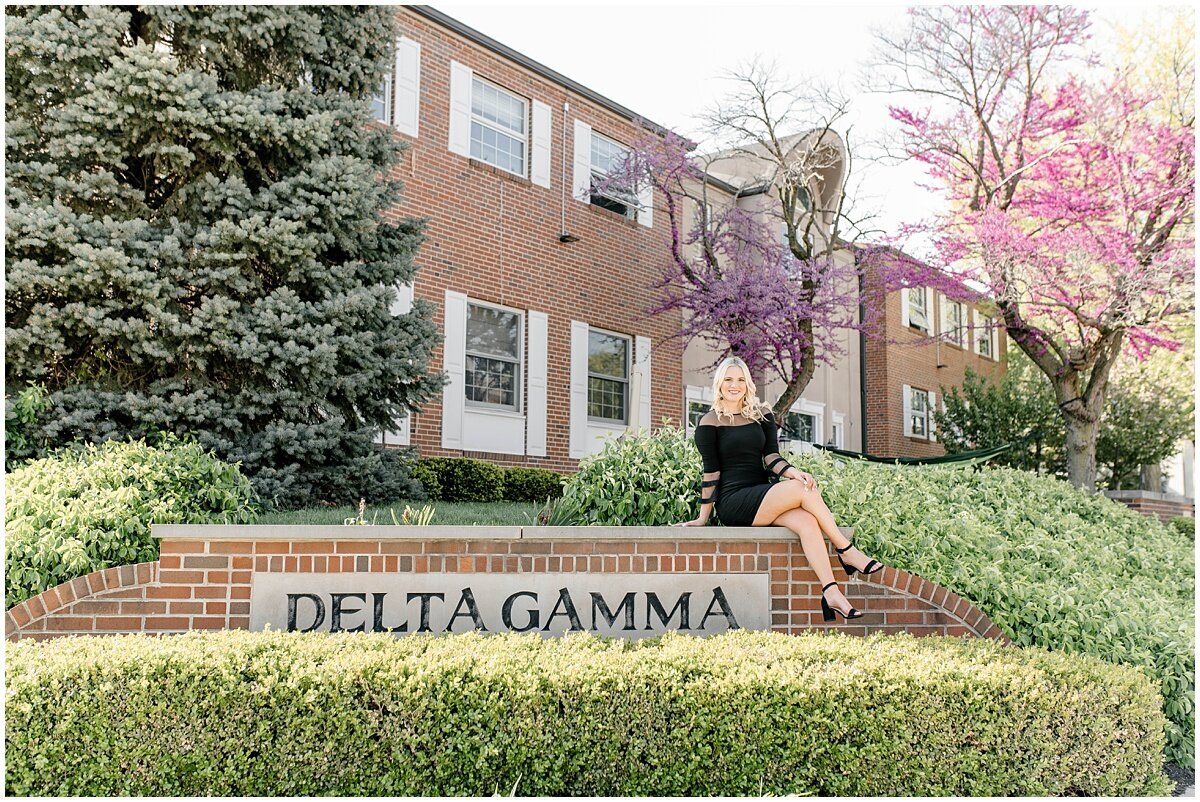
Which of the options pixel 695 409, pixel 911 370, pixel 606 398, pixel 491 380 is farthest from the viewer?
pixel 911 370

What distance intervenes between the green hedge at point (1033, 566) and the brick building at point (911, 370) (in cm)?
1239

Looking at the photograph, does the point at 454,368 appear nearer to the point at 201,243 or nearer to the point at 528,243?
the point at 528,243

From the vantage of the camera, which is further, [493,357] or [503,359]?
[503,359]

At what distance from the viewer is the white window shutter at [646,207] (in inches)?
590

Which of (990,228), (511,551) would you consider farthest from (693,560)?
(990,228)

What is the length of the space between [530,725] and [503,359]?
9232mm

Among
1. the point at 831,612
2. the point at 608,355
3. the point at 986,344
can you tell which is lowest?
the point at 831,612

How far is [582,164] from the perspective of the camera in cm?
1424

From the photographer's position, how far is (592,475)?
6398 mm

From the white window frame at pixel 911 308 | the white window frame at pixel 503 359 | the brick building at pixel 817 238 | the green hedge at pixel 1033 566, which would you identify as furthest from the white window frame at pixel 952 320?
the green hedge at pixel 1033 566

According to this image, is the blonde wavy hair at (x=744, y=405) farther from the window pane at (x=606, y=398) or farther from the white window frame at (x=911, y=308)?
the white window frame at (x=911, y=308)

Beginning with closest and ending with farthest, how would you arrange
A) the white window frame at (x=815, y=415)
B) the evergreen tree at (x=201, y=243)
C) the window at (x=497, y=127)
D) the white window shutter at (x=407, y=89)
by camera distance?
the evergreen tree at (x=201, y=243)
the white window shutter at (x=407, y=89)
the window at (x=497, y=127)
the white window frame at (x=815, y=415)

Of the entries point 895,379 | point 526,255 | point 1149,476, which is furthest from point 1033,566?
point 895,379

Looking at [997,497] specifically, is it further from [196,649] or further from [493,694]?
[196,649]
